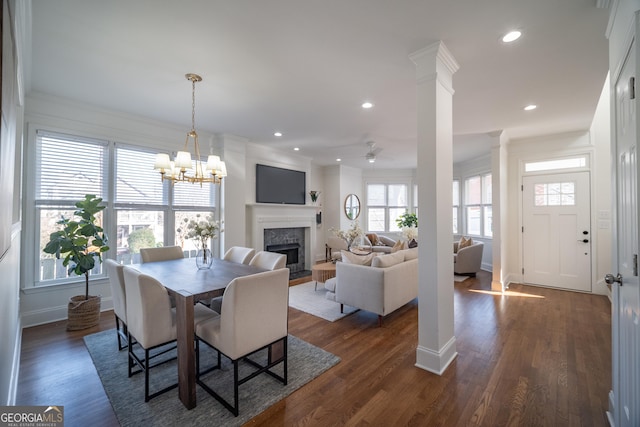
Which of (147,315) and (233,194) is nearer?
(147,315)

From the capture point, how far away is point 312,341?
291 cm

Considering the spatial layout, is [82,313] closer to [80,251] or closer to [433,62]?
[80,251]

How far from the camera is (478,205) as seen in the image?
270 inches

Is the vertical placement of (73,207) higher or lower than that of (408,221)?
higher

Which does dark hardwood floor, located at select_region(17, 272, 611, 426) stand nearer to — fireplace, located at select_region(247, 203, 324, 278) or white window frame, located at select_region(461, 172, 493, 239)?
fireplace, located at select_region(247, 203, 324, 278)

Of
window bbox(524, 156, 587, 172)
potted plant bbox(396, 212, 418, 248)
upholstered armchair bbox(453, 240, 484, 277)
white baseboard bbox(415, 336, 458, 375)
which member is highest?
window bbox(524, 156, 587, 172)

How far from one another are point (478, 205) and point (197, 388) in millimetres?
7091

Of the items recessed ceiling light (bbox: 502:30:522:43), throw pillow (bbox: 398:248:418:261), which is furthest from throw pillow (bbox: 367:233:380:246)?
recessed ceiling light (bbox: 502:30:522:43)

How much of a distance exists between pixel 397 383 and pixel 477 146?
5206 mm

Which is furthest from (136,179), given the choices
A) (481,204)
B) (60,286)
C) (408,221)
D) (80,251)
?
(481,204)

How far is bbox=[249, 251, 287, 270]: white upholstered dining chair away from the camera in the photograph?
276 centimetres

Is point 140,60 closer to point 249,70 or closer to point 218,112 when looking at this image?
point 249,70

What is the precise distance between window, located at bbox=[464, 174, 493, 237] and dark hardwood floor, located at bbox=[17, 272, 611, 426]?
3.30m

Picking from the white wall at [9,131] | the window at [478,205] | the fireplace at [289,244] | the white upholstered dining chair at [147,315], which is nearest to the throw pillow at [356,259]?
the white upholstered dining chair at [147,315]
